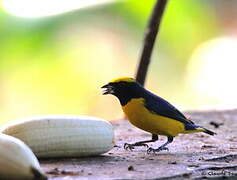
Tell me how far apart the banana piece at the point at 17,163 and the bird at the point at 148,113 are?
737 millimetres

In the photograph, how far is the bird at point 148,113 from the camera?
246 centimetres

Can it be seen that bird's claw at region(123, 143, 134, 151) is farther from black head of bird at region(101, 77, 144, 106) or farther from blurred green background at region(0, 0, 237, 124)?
blurred green background at region(0, 0, 237, 124)

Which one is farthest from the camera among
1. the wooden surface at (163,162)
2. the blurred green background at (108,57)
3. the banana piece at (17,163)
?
the blurred green background at (108,57)

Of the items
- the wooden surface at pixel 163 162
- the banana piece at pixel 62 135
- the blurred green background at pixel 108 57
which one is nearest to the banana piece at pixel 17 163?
the wooden surface at pixel 163 162

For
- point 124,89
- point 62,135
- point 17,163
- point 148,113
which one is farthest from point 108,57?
point 17,163

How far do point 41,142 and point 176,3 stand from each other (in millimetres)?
3460

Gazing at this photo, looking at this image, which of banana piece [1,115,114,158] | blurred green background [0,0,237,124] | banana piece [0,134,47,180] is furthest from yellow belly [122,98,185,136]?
blurred green background [0,0,237,124]

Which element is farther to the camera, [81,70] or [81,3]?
[81,70]

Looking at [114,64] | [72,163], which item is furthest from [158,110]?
[114,64]

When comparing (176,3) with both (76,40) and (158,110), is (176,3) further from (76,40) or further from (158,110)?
(158,110)

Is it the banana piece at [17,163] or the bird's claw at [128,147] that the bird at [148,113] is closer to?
the bird's claw at [128,147]

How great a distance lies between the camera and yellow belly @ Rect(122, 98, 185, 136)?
245cm

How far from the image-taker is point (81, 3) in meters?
4.71

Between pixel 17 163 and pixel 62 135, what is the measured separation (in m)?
0.43
